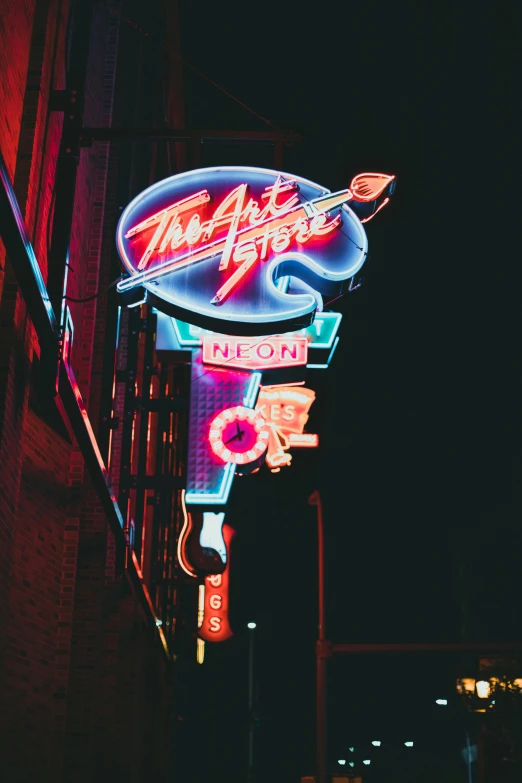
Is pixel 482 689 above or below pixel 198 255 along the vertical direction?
below

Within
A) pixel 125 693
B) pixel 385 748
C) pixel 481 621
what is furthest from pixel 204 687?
pixel 385 748

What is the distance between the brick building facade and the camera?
25.3ft

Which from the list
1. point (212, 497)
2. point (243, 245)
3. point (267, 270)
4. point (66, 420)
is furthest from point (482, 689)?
point (66, 420)

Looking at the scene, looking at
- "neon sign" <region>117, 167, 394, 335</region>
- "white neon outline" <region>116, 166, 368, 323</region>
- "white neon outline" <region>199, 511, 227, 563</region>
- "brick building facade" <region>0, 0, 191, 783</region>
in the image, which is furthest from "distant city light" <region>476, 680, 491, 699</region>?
"white neon outline" <region>116, 166, 368, 323</region>

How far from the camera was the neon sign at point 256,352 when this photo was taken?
549 inches

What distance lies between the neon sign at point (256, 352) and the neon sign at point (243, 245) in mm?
1352

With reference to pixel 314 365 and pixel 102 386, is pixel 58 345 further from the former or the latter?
pixel 314 365

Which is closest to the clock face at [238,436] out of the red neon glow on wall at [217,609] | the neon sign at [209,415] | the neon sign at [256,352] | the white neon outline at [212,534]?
the neon sign at [209,415]

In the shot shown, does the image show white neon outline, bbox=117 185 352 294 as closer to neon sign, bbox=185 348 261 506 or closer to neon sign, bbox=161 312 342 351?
neon sign, bbox=161 312 342 351

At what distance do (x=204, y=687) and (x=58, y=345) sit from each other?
44.5 metres

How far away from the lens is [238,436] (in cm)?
1416

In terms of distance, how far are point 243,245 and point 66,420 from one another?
13.5ft

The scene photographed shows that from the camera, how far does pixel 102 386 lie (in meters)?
12.7

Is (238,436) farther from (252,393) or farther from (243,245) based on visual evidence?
(243,245)
